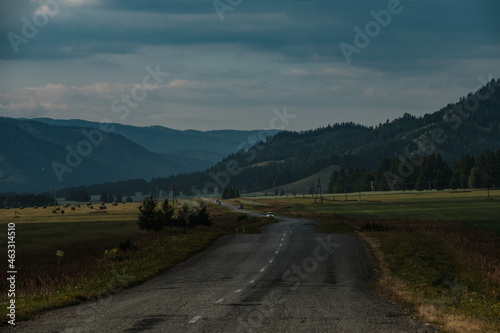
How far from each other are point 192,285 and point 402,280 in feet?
27.9

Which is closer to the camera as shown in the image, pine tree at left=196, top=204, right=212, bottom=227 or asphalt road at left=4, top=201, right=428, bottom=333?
asphalt road at left=4, top=201, right=428, bottom=333

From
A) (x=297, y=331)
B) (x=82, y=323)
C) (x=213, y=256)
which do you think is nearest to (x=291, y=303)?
(x=297, y=331)

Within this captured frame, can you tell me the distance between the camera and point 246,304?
62.7ft

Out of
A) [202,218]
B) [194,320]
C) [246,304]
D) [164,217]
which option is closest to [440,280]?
[246,304]

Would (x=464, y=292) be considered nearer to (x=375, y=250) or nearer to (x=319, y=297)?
(x=319, y=297)

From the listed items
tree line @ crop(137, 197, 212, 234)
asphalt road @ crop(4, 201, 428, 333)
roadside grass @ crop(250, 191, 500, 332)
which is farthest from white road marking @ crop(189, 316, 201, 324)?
tree line @ crop(137, 197, 212, 234)

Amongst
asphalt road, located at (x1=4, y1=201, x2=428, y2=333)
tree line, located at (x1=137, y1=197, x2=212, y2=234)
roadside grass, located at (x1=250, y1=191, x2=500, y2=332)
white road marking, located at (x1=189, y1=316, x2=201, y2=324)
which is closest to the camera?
asphalt road, located at (x1=4, y1=201, x2=428, y2=333)

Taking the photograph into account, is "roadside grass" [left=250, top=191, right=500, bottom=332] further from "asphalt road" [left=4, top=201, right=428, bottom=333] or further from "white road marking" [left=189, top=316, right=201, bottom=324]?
"white road marking" [left=189, top=316, right=201, bottom=324]

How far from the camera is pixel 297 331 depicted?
48.2 feet

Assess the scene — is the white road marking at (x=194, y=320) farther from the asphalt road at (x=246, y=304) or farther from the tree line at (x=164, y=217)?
the tree line at (x=164, y=217)

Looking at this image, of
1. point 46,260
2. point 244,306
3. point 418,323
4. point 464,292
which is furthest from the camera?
point 46,260

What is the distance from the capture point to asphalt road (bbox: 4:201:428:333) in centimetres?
1559

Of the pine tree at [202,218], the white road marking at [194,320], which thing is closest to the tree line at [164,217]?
the pine tree at [202,218]

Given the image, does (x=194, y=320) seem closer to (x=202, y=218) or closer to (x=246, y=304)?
(x=246, y=304)
